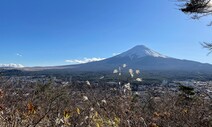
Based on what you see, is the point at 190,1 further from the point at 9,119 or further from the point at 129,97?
the point at 9,119

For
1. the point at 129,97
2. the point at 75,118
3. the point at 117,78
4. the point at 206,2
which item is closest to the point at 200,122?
the point at 129,97

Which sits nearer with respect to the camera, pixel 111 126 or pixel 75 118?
pixel 111 126

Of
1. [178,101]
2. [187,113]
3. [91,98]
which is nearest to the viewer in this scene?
[187,113]

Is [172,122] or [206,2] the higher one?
[206,2]

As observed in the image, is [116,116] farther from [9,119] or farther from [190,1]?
[190,1]

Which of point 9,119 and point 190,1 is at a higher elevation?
point 190,1

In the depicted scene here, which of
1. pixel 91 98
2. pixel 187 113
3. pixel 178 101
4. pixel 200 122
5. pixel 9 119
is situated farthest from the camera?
pixel 178 101

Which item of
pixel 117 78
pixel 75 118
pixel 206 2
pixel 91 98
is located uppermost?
pixel 206 2

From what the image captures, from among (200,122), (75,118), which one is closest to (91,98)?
(75,118)

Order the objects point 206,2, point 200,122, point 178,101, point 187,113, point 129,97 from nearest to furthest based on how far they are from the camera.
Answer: point 200,122 → point 129,97 → point 187,113 → point 206,2 → point 178,101
